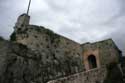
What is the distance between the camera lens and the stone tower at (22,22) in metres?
12.9

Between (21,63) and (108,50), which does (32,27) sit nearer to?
(21,63)

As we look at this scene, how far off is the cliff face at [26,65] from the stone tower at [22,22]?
2168 millimetres

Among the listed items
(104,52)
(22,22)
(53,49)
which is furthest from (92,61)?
(22,22)

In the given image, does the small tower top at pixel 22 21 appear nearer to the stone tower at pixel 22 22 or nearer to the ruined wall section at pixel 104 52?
the stone tower at pixel 22 22

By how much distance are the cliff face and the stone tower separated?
2.17 m

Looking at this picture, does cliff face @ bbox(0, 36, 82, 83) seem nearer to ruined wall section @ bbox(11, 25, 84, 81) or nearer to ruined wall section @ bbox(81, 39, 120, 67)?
ruined wall section @ bbox(11, 25, 84, 81)

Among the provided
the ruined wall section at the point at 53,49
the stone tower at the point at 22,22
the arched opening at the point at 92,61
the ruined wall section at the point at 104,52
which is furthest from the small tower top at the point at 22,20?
the arched opening at the point at 92,61

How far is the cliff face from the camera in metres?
9.58

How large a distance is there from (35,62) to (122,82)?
5.93 meters

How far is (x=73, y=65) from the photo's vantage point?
1512 centimetres

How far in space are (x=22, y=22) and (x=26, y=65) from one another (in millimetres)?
4106

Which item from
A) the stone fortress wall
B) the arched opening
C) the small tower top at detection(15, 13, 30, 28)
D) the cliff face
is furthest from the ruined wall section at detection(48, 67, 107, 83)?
the arched opening

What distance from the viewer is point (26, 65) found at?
34.9 feet

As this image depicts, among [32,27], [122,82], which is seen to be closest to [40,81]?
[32,27]
